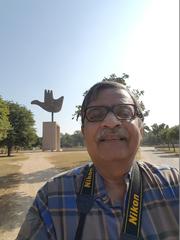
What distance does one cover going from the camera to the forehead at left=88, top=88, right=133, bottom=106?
1.97 m

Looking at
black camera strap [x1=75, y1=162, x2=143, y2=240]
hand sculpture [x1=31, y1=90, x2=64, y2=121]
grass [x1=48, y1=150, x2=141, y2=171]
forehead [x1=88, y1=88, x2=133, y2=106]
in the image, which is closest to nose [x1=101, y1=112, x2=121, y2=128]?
forehead [x1=88, y1=88, x2=133, y2=106]

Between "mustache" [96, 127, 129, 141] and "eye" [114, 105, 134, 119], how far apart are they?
9 cm

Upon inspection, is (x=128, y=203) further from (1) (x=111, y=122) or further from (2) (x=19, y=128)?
(2) (x=19, y=128)

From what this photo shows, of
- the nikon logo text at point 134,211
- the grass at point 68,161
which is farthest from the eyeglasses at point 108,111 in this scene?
the grass at point 68,161

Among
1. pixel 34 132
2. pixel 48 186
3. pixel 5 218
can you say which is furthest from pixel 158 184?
pixel 34 132

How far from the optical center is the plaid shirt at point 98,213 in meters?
1.69

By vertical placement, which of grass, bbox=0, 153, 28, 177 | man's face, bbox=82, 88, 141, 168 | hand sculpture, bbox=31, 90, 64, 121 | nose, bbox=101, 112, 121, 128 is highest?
hand sculpture, bbox=31, 90, 64, 121

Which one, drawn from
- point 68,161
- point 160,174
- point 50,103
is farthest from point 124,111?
point 50,103

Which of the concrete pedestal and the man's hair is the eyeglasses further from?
the concrete pedestal

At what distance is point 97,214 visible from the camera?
1746 mm

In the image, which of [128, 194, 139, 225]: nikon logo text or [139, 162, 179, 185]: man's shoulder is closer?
[128, 194, 139, 225]: nikon logo text

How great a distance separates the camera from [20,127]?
62938 mm

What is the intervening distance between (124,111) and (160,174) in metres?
0.40

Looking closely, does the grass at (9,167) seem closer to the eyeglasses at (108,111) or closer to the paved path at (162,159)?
the paved path at (162,159)
